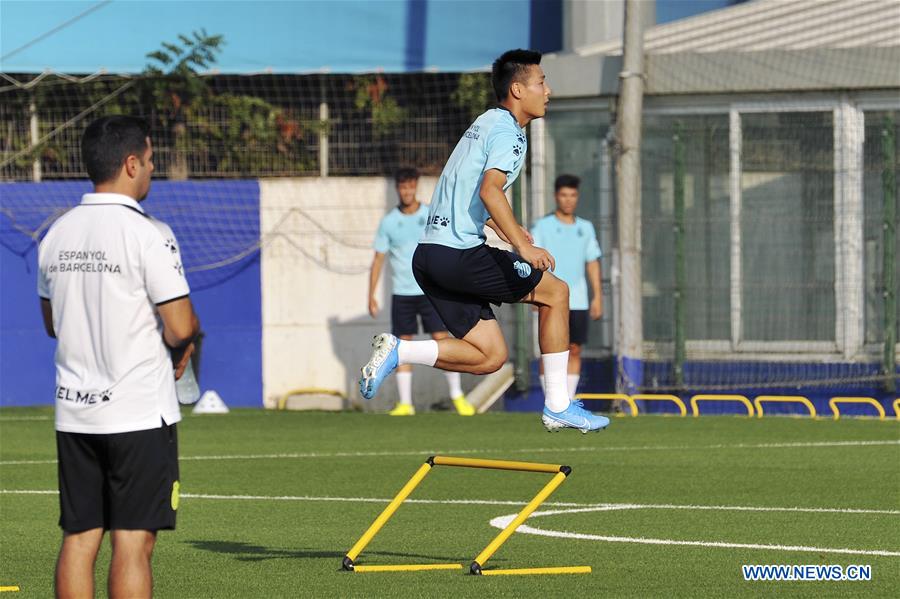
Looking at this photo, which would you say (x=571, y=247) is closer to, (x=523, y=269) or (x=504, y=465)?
(x=523, y=269)

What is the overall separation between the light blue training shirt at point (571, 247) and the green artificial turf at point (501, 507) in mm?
1438

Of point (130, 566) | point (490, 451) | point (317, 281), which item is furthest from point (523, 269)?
point (317, 281)

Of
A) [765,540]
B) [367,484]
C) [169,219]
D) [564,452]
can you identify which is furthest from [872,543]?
[169,219]

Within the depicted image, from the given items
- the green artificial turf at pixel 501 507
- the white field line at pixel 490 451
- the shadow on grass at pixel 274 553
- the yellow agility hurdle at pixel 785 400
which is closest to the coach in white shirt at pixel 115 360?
the green artificial turf at pixel 501 507

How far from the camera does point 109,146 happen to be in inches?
207

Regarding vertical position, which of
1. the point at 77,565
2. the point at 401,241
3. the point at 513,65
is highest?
the point at 513,65

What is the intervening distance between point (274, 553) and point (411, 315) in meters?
8.65

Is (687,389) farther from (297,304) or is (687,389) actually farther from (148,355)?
(148,355)

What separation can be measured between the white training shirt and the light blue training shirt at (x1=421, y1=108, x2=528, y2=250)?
111 inches

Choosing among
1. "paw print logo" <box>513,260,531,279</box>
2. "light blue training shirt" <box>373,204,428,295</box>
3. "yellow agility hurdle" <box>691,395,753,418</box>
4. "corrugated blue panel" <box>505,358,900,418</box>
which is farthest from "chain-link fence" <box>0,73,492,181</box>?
"paw print logo" <box>513,260,531,279</box>

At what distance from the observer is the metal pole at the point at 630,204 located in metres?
17.4

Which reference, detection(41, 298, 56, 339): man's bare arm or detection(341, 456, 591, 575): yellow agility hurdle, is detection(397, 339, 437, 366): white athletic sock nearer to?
detection(341, 456, 591, 575): yellow agility hurdle

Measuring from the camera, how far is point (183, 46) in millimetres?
18859

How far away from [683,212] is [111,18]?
6769 millimetres
